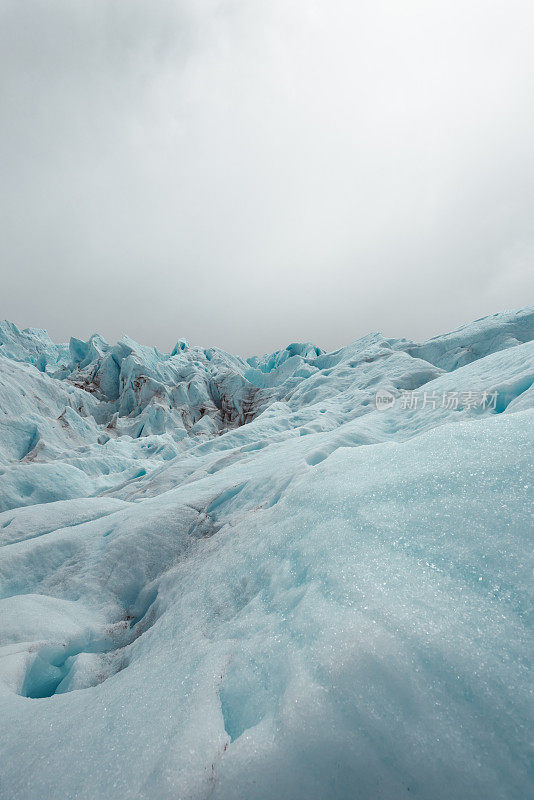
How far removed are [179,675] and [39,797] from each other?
2.04ft

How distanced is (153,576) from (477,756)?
314 cm

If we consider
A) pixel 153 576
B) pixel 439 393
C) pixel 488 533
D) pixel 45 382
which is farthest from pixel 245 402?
pixel 488 533

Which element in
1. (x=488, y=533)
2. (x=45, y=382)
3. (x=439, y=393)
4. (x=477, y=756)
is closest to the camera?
(x=477, y=756)

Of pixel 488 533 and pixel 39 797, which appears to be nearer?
pixel 39 797

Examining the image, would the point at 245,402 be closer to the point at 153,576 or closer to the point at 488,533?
the point at 153,576

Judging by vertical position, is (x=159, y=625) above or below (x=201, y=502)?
below

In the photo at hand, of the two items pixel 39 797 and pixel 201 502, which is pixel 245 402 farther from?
pixel 39 797

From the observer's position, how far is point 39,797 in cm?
130

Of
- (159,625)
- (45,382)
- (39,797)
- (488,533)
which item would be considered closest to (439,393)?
(488,533)

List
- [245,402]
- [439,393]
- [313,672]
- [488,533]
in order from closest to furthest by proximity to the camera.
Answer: [313,672] < [488,533] < [439,393] < [245,402]

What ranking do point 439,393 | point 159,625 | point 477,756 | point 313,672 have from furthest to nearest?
point 439,393, point 159,625, point 313,672, point 477,756


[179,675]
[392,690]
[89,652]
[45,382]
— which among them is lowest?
[89,652]

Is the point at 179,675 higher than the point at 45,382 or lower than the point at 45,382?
lower

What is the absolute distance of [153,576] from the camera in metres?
3.44
